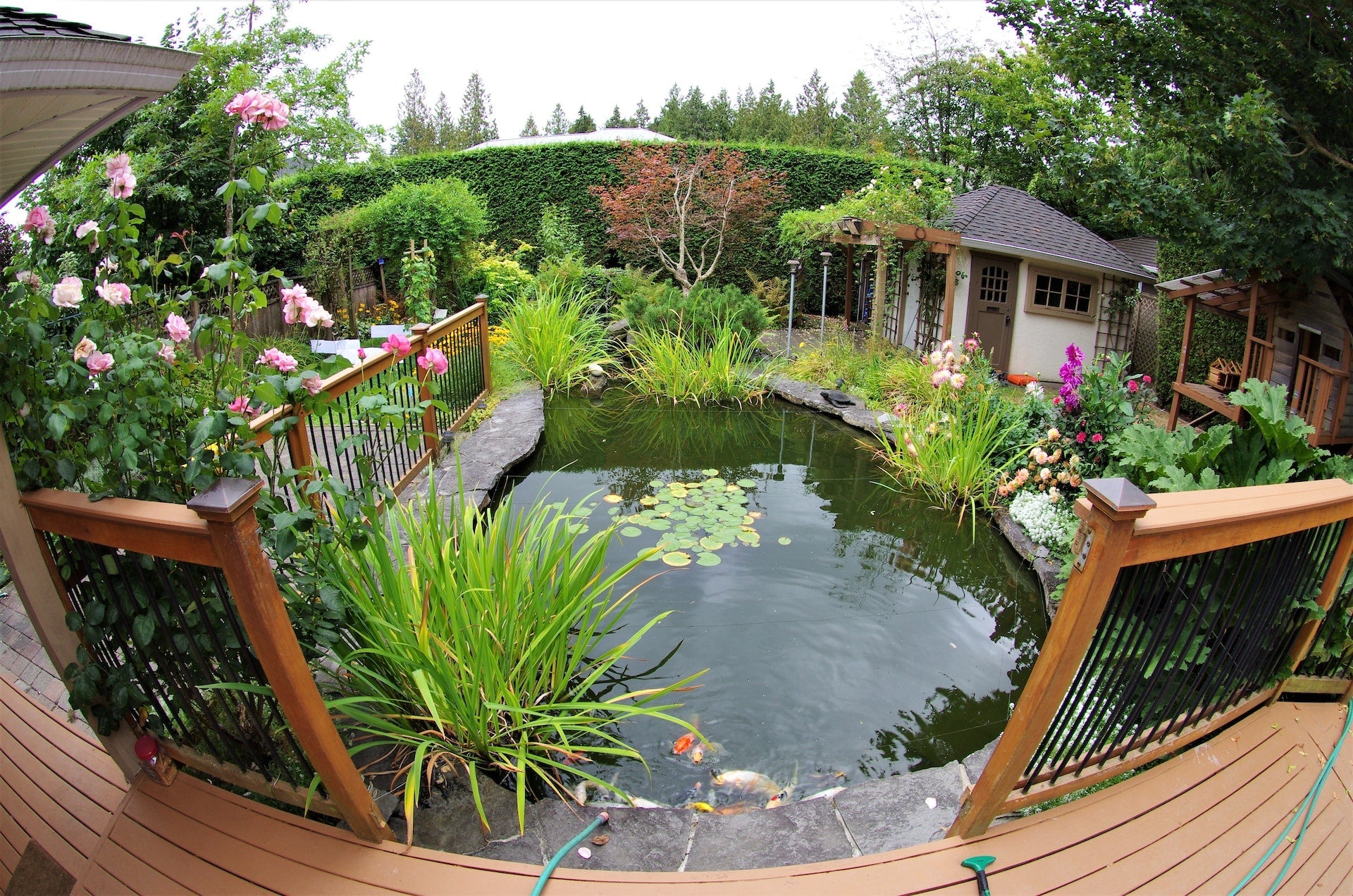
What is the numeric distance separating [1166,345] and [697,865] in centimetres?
760

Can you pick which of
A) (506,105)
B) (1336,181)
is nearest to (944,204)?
(1336,181)

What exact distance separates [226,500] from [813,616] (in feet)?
9.05

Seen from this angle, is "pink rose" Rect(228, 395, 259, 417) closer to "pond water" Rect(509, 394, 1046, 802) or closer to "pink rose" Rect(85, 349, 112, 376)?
"pink rose" Rect(85, 349, 112, 376)

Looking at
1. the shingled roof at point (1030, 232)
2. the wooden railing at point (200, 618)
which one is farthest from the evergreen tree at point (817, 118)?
the wooden railing at point (200, 618)

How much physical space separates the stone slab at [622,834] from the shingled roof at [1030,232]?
7.28 meters

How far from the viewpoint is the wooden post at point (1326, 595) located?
1999 millimetres

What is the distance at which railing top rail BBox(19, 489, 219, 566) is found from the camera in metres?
1.35

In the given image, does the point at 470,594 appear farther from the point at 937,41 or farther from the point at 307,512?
the point at 937,41

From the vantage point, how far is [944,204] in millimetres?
8180

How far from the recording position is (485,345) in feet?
21.7

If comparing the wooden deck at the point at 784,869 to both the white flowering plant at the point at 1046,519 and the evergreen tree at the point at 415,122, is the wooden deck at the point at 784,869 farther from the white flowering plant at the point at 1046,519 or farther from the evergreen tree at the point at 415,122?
the evergreen tree at the point at 415,122

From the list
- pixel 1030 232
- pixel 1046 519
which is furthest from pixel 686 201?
pixel 1046 519

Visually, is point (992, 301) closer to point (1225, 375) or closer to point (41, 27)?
point (1225, 375)

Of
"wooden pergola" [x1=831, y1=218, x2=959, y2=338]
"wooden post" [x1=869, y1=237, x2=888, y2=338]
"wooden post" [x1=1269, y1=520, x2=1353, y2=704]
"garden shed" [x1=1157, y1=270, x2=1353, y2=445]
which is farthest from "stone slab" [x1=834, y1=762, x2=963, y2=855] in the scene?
"wooden pergola" [x1=831, y1=218, x2=959, y2=338]
